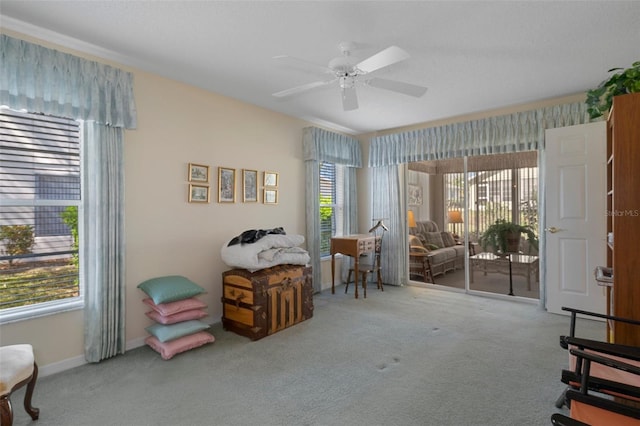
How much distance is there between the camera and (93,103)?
2641 mm

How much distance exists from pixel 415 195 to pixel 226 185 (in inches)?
124

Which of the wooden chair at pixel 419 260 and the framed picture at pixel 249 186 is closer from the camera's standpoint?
the framed picture at pixel 249 186

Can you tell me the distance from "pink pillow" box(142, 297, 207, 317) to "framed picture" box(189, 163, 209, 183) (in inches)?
48.2

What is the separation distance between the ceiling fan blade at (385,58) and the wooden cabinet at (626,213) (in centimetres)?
129

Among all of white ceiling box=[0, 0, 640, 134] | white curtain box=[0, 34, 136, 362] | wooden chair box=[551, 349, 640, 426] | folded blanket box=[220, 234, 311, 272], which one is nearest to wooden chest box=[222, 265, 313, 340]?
folded blanket box=[220, 234, 311, 272]

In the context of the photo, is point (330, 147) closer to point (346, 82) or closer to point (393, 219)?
point (393, 219)

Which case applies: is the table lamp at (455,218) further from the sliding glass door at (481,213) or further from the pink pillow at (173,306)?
the pink pillow at (173,306)

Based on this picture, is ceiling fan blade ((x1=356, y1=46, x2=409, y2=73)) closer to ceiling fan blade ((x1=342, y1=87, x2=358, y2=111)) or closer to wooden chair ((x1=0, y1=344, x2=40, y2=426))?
ceiling fan blade ((x1=342, y1=87, x2=358, y2=111))

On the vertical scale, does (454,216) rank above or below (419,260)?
above

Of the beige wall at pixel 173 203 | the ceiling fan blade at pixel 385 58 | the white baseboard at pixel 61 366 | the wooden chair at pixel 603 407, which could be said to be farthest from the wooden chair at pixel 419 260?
the white baseboard at pixel 61 366

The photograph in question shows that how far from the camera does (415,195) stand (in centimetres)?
545

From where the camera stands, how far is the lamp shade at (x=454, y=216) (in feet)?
16.3

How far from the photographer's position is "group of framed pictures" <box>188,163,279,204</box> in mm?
3441

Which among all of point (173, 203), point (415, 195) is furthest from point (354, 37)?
point (415, 195)
